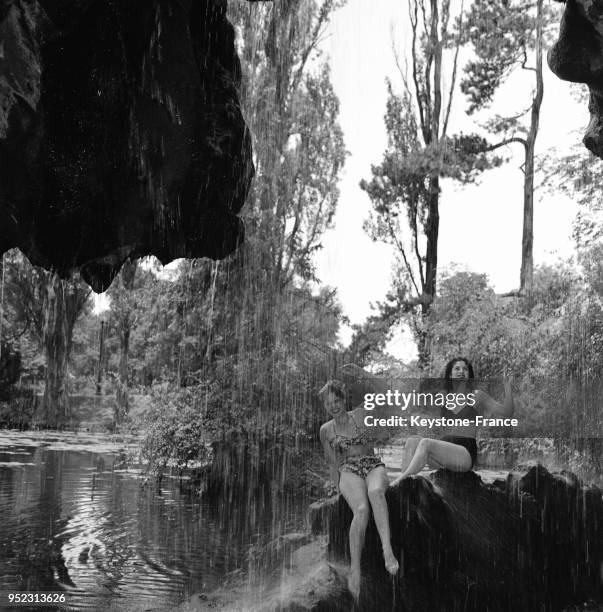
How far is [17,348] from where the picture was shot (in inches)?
924

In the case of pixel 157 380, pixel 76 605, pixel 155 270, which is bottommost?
pixel 76 605

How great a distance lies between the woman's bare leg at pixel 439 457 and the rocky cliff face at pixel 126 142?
3.10 metres

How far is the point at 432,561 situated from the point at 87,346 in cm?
2825

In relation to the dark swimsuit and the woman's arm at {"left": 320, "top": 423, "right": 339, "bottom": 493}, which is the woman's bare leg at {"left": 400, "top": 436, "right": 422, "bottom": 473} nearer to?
the dark swimsuit

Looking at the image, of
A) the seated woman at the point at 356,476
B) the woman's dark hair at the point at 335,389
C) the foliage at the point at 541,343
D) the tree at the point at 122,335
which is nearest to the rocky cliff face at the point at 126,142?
the woman's dark hair at the point at 335,389

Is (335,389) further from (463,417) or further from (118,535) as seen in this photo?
(118,535)

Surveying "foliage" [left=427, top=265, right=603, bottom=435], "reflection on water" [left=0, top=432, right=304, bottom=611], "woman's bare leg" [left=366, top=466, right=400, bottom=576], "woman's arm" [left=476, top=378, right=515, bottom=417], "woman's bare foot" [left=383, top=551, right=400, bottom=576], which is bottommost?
"reflection on water" [left=0, top=432, right=304, bottom=611]

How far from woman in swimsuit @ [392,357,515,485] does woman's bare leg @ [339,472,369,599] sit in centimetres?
32

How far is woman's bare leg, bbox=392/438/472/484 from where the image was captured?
14.6ft

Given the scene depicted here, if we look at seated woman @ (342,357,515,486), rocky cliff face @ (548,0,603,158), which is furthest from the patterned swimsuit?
rocky cliff face @ (548,0,603,158)

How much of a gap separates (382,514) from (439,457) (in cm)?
60

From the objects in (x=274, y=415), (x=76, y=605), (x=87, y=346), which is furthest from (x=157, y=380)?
(x=87, y=346)

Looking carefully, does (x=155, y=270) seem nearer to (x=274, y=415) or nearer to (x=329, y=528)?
(x=274, y=415)

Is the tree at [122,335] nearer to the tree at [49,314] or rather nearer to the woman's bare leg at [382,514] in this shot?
the tree at [49,314]
